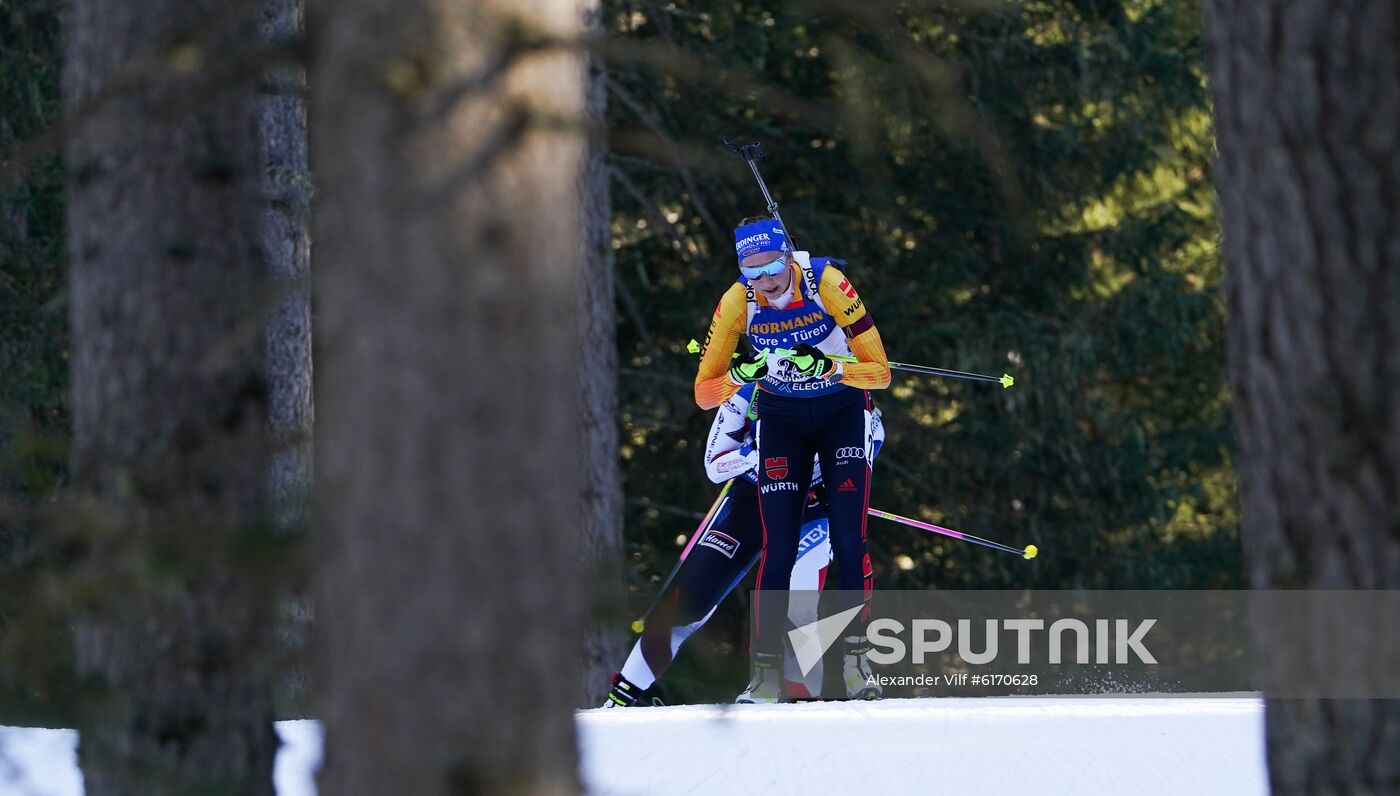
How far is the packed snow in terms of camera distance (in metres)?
6.09

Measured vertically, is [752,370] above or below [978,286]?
below

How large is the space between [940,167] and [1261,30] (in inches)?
530

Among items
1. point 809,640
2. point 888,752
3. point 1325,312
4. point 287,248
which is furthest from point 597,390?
point 1325,312

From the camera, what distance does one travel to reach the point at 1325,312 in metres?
Result: 3.48

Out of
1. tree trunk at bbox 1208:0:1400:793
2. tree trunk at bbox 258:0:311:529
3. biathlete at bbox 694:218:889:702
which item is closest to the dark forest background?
tree trunk at bbox 258:0:311:529

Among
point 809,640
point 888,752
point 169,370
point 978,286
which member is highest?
point 978,286

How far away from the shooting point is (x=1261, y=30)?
3531 mm

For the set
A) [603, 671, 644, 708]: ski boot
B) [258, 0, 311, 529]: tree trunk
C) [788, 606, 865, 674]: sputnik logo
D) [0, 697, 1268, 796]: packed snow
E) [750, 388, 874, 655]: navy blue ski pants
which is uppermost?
[258, 0, 311, 529]: tree trunk

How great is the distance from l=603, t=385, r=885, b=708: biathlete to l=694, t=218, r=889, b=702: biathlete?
175 mm

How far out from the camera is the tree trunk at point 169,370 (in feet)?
11.4

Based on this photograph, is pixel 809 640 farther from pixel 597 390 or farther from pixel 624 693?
pixel 597 390

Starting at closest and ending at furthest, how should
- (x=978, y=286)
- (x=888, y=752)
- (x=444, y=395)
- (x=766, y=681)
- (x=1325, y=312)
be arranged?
(x=444, y=395) < (x=1325, y=312) < (x=888, y=752) < (x=766, y=681) < (x=978, y=286)

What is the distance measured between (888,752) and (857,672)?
2060mm

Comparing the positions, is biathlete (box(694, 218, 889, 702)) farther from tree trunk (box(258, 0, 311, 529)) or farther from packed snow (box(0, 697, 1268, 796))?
tree trunk (box(258, 0, 311, 529))
